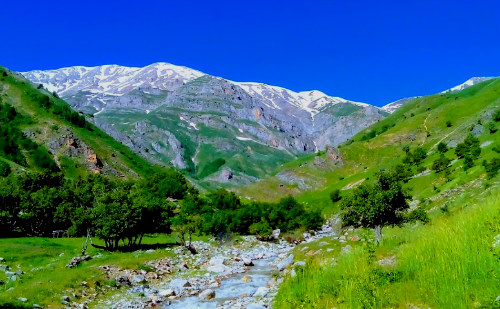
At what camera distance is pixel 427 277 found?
9.70 meters

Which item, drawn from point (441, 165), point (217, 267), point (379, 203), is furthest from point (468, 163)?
point (217, 267)

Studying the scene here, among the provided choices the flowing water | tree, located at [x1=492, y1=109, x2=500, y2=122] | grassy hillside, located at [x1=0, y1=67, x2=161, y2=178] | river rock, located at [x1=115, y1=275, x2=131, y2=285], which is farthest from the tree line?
tree, located at [x1=492, y1=109, x2=500, y2=122]

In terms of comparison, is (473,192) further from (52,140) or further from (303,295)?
(52,140)

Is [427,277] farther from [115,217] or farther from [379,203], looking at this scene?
[115,217]

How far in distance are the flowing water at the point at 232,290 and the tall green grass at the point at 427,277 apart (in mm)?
9891

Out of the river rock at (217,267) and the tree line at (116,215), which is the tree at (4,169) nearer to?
the tree line at (116,215)

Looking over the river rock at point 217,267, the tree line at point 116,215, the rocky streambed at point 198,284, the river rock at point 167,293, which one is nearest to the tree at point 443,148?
the tree line at point 116,215

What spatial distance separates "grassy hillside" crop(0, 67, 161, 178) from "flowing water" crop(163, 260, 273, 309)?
120959 mm

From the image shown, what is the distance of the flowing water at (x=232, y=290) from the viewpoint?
25980 millimetres

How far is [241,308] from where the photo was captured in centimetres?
2119

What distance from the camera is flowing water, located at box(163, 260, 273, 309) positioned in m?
26.0

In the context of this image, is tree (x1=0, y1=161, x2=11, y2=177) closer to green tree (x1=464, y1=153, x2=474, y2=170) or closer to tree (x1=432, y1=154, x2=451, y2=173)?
tree (x1=432, y1=154, x2=451, y2=173)

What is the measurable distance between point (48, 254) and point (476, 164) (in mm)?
80288

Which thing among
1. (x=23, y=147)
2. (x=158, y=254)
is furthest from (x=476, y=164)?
(x=23, y=147)
